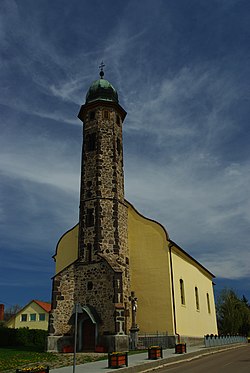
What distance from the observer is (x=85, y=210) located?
26.6 m

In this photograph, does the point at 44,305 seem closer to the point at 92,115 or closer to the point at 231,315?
the point at 231,315

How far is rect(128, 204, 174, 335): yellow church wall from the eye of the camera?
83.4 feet

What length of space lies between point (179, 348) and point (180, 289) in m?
8.69

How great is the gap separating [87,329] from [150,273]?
20.4 ft

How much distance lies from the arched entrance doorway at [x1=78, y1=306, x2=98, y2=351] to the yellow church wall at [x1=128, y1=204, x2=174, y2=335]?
4.44m

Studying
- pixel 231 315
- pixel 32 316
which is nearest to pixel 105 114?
pixel 32 316

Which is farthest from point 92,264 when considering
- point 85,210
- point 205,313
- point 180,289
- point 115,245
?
point 205,313

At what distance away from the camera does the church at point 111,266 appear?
2277 cm

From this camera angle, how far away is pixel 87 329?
75.2ft

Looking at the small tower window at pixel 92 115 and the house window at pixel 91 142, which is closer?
the house window at pixel 91 142

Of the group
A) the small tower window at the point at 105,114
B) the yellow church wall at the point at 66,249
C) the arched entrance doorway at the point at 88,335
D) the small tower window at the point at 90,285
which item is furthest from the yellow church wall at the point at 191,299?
the small tower window at the point at 105,114

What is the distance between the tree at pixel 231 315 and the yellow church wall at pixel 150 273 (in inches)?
1332

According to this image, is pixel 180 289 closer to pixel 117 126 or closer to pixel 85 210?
pixel 85 210

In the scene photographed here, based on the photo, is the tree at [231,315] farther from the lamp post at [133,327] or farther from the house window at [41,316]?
the lamp post at [133,327]
